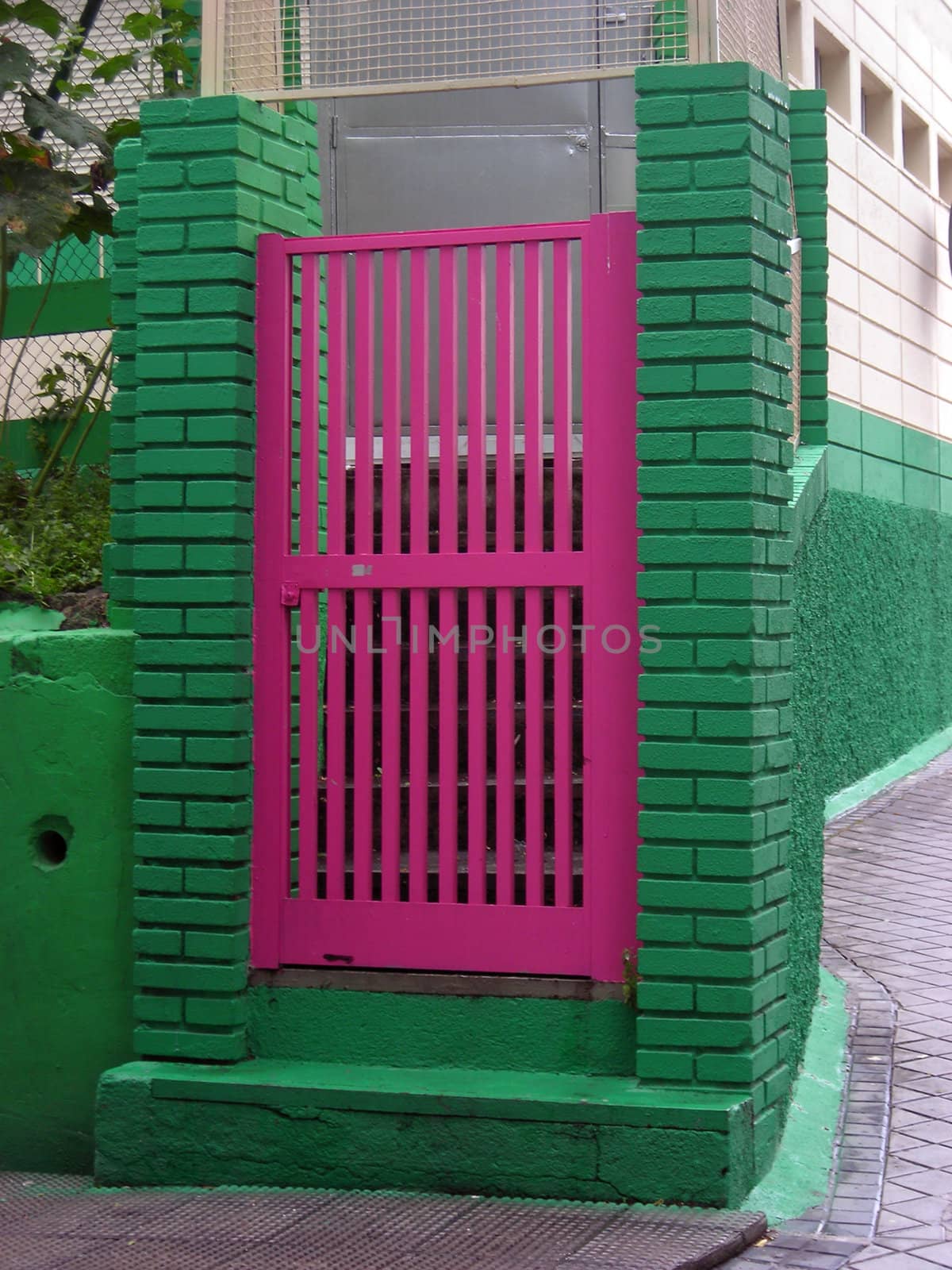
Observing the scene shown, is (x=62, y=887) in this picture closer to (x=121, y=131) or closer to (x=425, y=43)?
(x=425, y=43)

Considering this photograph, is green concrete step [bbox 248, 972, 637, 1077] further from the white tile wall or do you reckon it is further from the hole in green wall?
the white tile wall

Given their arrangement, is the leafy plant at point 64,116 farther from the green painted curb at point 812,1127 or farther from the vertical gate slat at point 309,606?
the green painted curb at point 812,1127

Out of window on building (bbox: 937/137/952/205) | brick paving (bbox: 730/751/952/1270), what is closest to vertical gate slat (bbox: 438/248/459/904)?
brick paving (bbox: 730/751/952/1270)

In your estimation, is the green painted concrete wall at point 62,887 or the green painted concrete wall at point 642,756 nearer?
the green painted concrete wall at point 642,756

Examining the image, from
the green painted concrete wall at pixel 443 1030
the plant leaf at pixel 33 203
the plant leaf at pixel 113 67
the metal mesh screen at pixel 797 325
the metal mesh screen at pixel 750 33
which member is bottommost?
the green painted concrete wall at pixel 443 1030

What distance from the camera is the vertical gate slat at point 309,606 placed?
14.4ft

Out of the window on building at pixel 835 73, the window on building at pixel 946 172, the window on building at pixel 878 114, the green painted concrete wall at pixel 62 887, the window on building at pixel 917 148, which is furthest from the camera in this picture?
the window on building at pixel 946 172

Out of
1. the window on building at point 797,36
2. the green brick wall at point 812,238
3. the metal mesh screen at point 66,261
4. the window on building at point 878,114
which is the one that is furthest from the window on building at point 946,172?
the metal mesh screen at point 66,261

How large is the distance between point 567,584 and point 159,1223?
205cm

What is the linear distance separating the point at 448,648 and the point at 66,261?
4.28 metres

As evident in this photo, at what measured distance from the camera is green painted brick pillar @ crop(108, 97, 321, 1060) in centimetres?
434

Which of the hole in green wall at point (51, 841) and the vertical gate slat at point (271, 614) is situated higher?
the vertical gate slat at point (271, 614)

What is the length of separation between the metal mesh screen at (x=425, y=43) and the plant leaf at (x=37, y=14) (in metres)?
1.79

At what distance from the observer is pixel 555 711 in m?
4.29
